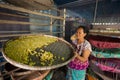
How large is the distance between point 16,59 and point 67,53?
0.59 meters

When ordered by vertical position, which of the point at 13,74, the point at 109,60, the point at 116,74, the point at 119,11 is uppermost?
the point at 119,11

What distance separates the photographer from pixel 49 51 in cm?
124

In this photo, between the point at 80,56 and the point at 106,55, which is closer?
the point at 80,56

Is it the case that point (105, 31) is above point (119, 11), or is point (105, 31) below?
below

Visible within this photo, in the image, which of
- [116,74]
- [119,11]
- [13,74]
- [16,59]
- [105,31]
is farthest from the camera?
[119,11]

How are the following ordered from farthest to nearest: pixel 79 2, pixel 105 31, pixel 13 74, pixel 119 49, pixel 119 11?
pixel 79 2, pixel 119 11, pixel 105 31, pixel 119 49, pixel 13 74

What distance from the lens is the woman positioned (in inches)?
65.0

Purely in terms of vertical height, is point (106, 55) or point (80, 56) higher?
point (80, 56)

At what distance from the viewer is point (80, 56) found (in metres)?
1.67

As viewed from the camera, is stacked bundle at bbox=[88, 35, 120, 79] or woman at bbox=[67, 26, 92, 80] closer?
woman at bbox=[67, 26, 92, 80]

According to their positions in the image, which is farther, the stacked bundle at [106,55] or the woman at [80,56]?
the stacked bundle at [106,55]

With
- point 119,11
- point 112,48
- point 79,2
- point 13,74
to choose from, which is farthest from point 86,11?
point 13,74

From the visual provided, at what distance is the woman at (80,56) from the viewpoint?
1650mm

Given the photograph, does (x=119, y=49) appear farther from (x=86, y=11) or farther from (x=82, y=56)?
(x=86, y=11)
